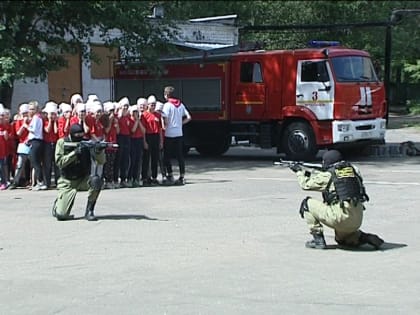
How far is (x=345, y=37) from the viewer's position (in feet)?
139

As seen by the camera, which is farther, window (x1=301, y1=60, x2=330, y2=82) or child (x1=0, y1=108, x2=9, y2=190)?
window (x1=301, y1=60, x2=330, y2=82)

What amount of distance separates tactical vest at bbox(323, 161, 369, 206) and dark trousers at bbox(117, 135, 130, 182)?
7033 mm

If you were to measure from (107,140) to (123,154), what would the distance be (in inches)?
24.4

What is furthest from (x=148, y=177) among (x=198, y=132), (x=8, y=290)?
(x=8, y=290)

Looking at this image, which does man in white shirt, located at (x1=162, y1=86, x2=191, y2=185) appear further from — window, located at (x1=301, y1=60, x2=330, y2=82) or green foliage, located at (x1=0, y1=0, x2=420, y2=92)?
window, located at (x1=301, y1=60, x2=330, y2=82)

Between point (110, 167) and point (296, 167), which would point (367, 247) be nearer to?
point (296, 167)

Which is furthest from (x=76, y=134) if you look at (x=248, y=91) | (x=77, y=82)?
(x=77, y=82)

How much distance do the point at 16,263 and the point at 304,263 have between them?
3.02 meters

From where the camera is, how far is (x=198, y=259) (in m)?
8.79

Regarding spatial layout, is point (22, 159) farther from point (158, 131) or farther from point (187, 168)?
point (187, 168)

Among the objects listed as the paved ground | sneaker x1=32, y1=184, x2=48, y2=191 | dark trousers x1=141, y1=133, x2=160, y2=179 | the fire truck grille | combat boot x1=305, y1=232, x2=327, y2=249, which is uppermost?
the fire truck grille

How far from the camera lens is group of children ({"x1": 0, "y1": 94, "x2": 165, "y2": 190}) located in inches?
600

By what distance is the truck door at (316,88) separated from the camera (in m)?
20.4

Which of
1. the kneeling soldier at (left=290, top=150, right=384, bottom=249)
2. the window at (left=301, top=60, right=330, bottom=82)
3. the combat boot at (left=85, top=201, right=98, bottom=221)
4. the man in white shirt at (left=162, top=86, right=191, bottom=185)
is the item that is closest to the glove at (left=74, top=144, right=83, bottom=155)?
the combat boot at (left=85, top=201, right=98, bottom=221)
